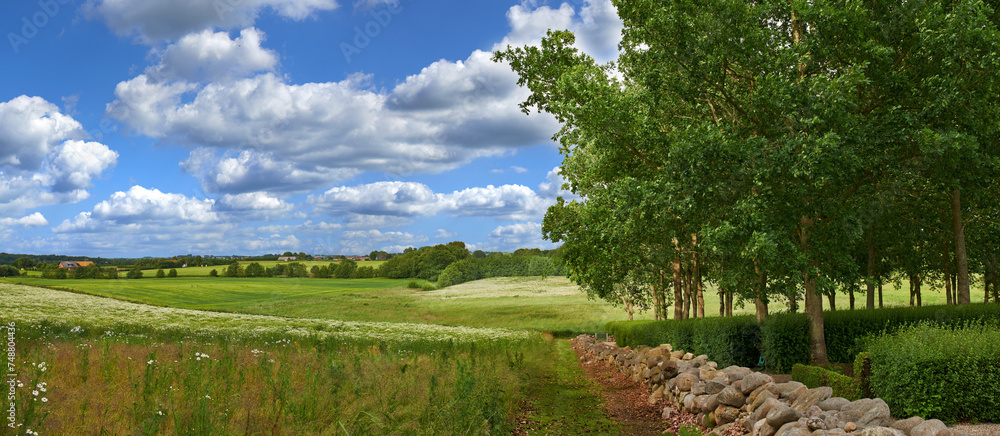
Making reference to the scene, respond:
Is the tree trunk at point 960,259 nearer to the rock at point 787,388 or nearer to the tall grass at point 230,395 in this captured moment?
the rock at point 787,388

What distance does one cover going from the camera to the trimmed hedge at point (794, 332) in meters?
16.6

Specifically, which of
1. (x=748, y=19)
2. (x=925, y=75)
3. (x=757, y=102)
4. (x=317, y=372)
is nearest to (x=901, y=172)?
(x=925, y=75)

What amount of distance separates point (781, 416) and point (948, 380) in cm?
336

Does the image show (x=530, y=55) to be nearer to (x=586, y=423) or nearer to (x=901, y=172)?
(x=901, y=172)

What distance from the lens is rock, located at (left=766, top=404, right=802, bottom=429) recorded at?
28.2 feet

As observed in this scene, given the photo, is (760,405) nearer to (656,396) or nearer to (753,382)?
(753,382)

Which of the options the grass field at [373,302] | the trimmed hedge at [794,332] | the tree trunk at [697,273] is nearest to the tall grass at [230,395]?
the trimmed hedge at [794,332]

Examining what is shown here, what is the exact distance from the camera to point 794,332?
54.7 ft

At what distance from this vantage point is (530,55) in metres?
23.5

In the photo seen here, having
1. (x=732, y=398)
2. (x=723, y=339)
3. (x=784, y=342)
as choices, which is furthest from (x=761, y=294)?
(x=732, y=398)

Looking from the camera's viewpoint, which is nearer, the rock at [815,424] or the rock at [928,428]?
the rock at [928,428]

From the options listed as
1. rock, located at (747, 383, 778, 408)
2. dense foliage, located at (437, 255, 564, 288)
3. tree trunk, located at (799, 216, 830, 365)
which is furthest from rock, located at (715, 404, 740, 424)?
dense foliage, located at (437, 255, 564, 288)

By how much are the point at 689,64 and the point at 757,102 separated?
2388 millimetres

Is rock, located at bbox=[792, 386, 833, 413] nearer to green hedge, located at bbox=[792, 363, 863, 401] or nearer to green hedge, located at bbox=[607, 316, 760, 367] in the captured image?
green hedge, located at bbox=[792, 363, 863, 401]
